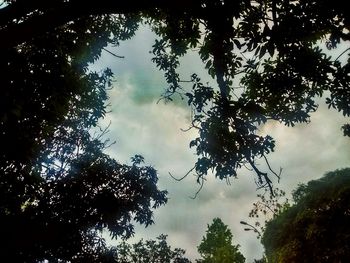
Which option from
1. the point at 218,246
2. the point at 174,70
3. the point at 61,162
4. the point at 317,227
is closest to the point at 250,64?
the point at 174,70

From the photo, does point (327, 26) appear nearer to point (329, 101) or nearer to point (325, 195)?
point (329, 101)

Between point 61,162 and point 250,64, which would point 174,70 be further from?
point 61,162

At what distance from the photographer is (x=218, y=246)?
176ft

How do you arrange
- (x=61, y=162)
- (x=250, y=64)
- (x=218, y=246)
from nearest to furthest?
(x=250, y=64), (x=61, y=162), (x=218, y=246)

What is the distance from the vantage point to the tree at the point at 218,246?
2007 inches

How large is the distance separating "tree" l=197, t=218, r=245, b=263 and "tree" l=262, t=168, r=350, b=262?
2540cm

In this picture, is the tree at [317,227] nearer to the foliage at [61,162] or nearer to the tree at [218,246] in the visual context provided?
the foliage at [61,162]

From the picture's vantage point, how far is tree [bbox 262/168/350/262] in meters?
21.3

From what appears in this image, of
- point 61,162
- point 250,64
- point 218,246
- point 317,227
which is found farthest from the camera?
point 218,246

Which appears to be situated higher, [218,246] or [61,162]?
[218,246]

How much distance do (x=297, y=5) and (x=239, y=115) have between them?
8.67 ft

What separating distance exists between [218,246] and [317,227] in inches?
1329

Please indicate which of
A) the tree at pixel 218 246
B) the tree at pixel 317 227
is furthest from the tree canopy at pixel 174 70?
the tree at pixel 218 246

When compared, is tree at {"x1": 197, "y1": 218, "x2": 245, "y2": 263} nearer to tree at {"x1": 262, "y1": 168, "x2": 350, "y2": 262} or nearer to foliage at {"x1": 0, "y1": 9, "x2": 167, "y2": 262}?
tree at {"x1": 262, "y1": 168, "x2": 350, "y2": 262}
